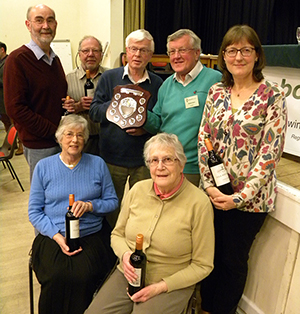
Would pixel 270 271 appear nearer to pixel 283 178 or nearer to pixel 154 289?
pixel 283 178

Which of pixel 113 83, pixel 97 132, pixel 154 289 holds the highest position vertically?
pixel 113 83

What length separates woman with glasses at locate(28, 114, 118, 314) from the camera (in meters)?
1.65

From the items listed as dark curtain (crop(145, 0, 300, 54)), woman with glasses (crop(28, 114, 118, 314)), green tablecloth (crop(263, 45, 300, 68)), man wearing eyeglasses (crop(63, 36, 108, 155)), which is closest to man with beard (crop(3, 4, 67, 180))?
man wearing eyeglasses (crop(63, 36, 108, 155))

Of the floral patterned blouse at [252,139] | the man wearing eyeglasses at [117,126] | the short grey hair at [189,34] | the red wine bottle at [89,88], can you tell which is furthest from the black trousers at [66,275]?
the short grey hair at [189,34]

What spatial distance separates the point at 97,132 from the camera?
2.42 m

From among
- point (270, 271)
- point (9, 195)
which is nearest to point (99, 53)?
point (270, 271)

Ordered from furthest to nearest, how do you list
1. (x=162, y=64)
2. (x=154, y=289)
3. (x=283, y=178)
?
(x=162, y=64), (x=283, y=178), (x=154, y=289)

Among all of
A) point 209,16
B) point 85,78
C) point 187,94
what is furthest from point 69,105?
point 209,16

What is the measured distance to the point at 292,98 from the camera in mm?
1849

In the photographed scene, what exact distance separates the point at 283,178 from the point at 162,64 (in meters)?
2.77

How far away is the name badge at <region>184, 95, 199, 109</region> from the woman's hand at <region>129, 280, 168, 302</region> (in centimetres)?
99

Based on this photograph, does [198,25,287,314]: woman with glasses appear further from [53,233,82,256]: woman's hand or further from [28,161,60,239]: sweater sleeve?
[28,161,60,239]: sweater sleeve

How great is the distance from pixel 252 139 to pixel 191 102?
0.48 metres

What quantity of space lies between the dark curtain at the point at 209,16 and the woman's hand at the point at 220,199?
12.1 feet
